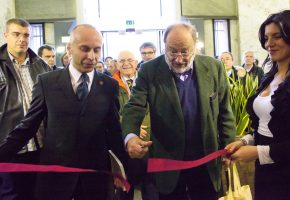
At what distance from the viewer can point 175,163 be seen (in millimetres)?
2436

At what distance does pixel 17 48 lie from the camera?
3.38 m

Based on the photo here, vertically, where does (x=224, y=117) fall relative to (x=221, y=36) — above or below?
below

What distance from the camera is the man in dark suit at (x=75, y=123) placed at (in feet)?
7.62

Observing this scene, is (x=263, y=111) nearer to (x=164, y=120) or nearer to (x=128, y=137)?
(x=164, y=120)

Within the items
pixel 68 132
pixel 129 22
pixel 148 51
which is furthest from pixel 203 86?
pixel 129 22

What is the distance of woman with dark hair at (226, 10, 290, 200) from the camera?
2.17 m

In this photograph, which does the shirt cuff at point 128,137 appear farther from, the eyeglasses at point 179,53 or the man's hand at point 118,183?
the eyeglasses at point 179,53

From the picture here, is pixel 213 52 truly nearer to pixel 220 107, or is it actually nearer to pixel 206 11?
pixel 206 11

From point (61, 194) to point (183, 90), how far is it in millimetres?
973

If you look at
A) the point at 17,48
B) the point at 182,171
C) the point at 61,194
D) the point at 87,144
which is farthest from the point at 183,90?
the point at 17,48

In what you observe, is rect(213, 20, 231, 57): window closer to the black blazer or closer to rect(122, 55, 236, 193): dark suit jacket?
rect(122, 55, 236, 193): dark suit jacket

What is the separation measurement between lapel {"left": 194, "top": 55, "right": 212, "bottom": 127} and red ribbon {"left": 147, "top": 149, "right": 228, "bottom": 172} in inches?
9.3

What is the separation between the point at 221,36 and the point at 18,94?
9487 millimetres

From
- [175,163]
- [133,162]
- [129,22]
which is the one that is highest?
[129,22]
